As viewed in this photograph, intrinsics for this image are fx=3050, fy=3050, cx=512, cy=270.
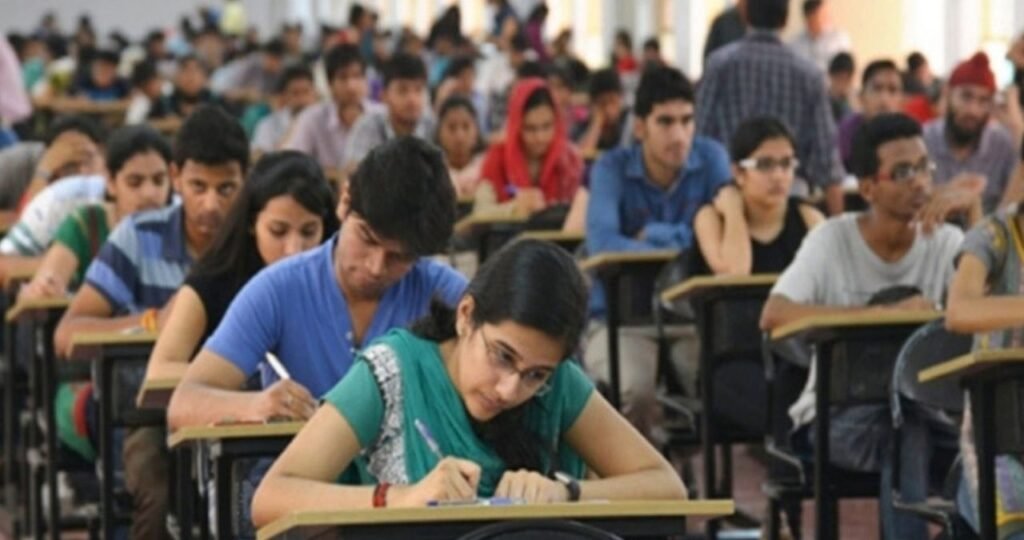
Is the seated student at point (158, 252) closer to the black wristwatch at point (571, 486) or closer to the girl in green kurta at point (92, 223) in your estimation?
the girl in green kurta at point (92, 223)

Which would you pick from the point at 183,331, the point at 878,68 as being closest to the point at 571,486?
the point at 183,331

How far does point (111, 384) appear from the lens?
263 inches

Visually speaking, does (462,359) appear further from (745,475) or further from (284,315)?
(745,475)

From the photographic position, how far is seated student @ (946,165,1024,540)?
5637mm

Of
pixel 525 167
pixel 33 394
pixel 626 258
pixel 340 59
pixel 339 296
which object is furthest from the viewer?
pixel 340 59

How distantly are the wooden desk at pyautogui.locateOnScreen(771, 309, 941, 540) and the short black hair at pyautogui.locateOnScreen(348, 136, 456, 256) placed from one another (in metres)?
1.58

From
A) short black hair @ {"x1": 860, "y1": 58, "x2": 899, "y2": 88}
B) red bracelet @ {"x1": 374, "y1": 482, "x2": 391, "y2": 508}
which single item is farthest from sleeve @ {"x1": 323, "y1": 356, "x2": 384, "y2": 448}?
short black hair @ {"x1": 860, "y1": 58, "x2": 899, "y2": 88}

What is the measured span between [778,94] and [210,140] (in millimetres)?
3188

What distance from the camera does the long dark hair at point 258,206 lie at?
5.77m

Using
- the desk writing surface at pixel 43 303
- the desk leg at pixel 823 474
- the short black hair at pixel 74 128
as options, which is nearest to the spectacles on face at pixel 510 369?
the desk leg at pixel 823 474

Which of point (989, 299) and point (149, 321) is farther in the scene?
point (149, 321)

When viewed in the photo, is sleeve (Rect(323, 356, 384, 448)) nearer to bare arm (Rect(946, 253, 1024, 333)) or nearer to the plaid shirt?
bare arm (Rect(946, 253, 1024, 333))

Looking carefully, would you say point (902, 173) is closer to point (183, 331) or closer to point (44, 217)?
point (183, 331)

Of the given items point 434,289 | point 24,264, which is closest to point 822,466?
point 434,289
